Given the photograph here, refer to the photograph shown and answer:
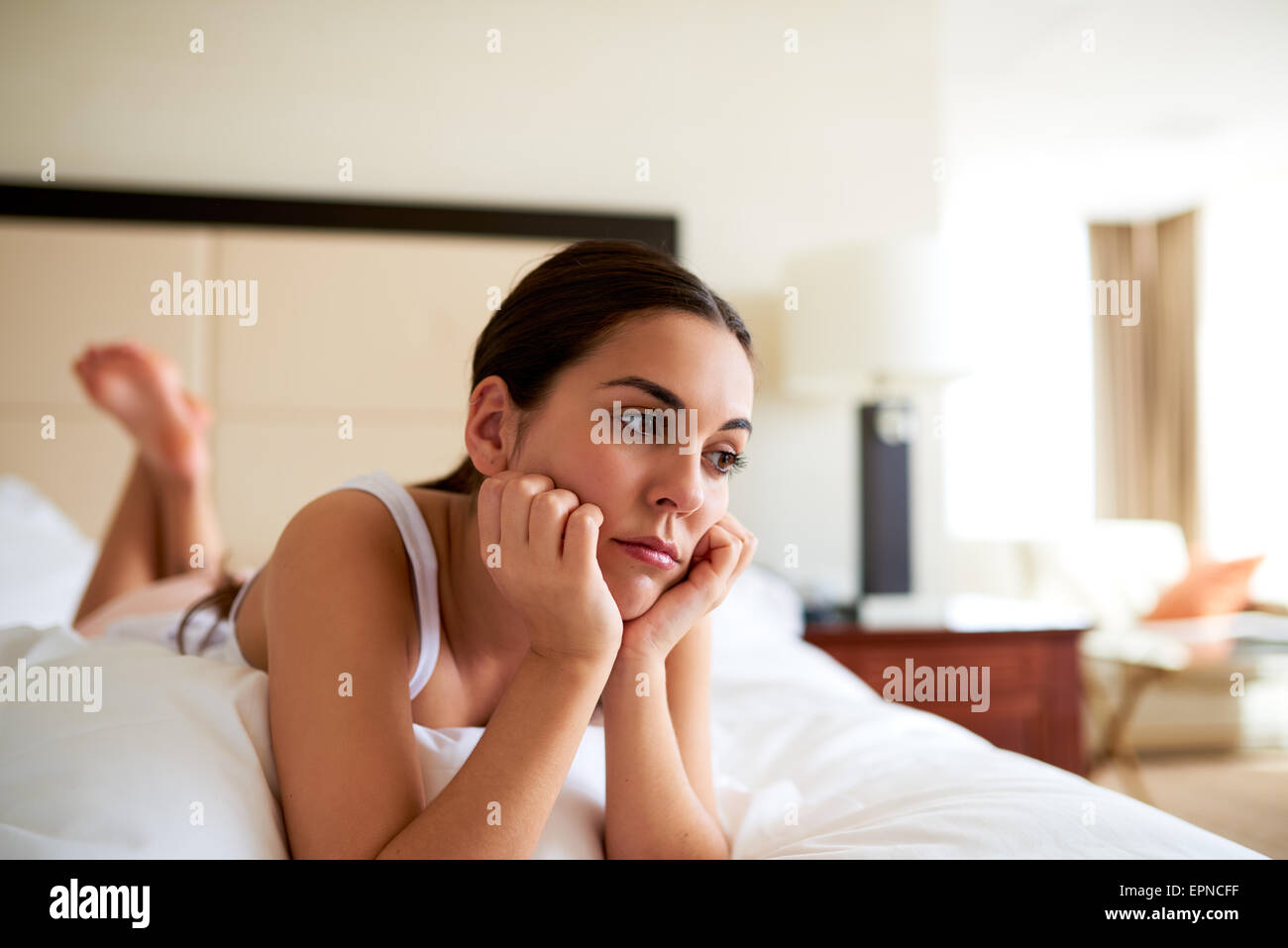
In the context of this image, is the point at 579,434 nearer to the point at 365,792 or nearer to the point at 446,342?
the point at 365,792

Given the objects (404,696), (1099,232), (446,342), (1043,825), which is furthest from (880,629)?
(1099,232)

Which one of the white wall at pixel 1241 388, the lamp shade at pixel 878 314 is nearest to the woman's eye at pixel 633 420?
the lamp shade at pixel 878 314

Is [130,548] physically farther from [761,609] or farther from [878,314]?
[878,314]

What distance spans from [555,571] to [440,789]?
22 cm

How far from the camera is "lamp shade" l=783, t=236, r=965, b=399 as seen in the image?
2.07 metres

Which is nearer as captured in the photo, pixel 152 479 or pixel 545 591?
pixel 545 591

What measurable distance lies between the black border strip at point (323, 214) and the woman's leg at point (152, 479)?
588 mm

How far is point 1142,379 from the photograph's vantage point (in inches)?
145

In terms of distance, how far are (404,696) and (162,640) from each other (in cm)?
65

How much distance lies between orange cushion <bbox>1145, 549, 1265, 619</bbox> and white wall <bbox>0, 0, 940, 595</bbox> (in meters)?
1.26

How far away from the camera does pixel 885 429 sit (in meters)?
2.37

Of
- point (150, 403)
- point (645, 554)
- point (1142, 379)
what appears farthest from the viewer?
point (1142, 379)

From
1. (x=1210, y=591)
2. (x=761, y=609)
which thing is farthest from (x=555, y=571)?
(x=1210, y=591)

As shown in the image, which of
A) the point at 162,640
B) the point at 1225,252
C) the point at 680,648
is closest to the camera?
the point at 680,648
